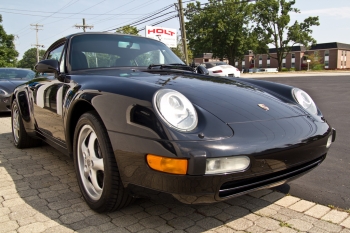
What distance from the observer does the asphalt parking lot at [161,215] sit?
6.79ft

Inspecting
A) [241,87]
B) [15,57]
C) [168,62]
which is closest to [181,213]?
[241,87]

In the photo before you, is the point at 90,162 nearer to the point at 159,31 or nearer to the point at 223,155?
the point at 223,155

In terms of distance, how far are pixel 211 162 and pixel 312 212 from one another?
3.73ft

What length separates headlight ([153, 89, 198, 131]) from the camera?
5.79ft

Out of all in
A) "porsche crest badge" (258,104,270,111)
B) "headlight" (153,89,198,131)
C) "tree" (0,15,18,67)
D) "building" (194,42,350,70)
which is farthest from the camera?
"building" (194,42,350,70)

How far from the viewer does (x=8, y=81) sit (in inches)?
325

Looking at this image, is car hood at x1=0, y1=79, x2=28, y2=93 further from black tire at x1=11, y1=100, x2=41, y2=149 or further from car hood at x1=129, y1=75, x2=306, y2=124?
car hood at x1=129, y1=75, x2=306, y2=124

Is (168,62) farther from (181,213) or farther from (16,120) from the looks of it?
(16,120)

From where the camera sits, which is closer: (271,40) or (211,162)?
(211,162)

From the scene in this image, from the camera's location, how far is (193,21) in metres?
48.3

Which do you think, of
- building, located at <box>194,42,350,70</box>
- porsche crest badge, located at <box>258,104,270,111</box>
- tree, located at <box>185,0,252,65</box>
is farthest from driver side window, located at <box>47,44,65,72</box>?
building, located at <box>194,42,350,70</box>

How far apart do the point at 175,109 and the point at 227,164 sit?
0.45 metres

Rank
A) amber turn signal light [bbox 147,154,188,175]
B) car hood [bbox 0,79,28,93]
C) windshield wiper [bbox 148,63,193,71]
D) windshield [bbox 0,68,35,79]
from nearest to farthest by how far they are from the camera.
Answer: amber turn signal light [bbox 147,154,188,175] → windshield wiper [bbox 148,63,193,71] → car hood [bbox 0,79,28,93] → windshield [bbox 0,68,35,79]

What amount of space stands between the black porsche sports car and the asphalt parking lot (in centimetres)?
16
